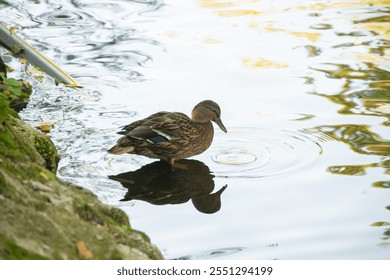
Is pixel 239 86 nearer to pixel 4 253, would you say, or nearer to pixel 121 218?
pixel 121 218

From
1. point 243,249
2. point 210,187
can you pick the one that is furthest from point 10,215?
point 210,187

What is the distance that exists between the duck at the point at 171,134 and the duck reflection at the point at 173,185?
139 mm

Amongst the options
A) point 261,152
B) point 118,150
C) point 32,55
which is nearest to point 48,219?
point 118,150

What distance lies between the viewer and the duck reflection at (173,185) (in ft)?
25.3

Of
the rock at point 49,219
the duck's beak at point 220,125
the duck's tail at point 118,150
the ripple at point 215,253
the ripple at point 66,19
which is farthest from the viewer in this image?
the ripple at point 66,19

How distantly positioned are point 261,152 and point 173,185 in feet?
3.35

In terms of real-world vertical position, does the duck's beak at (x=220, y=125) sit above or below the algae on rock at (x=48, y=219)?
below

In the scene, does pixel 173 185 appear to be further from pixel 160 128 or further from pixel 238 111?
pixel 238 111

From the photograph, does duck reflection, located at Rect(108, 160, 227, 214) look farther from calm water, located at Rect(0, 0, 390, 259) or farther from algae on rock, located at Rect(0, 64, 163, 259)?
algae on rock, located at Rect(0, 64, 163, 259)

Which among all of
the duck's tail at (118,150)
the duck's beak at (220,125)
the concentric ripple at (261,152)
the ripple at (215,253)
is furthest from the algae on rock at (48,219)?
the duck's beak at (220,125)

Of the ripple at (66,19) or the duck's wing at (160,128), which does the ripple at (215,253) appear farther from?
the ripple at (66,19)

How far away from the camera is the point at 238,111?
9523 millimetres

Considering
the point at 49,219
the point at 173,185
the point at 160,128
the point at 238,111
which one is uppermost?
the point at 49,219
